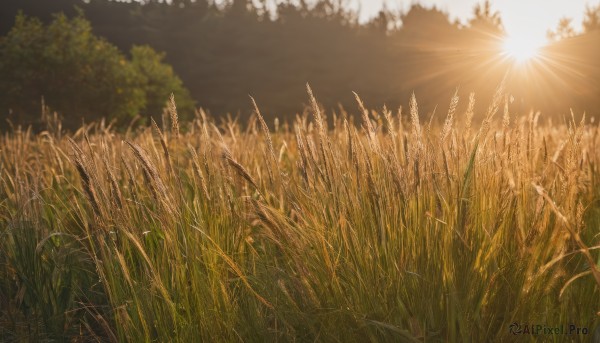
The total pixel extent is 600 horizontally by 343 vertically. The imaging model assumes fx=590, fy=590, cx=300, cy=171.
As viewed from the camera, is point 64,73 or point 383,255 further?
point 64,73

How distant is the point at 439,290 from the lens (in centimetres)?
138

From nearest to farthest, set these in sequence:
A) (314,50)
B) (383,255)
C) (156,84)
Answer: (383,255)
(156,84)
(314,50)

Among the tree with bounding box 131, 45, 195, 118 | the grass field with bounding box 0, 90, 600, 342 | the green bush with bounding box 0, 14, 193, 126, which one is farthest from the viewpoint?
the tree with bounding box 131, 45, 195, 118

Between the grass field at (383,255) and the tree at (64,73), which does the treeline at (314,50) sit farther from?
the grass field at (383,255)

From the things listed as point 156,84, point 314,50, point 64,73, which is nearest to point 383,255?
point 64,73

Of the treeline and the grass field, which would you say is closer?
the grass field

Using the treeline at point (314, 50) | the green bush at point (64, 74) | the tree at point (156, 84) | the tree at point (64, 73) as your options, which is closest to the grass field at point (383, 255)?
the green bush at point (64, 74)

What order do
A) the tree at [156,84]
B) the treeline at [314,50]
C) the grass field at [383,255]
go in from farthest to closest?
the treeline at [314,50], the tree at [156,84], the grass field at [383,255]

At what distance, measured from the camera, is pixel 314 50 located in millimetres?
38031

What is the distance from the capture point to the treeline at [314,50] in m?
28.2

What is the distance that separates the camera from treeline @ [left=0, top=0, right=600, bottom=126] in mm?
28203

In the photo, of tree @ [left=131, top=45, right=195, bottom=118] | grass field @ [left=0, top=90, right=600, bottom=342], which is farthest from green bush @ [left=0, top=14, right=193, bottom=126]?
grass field @ [left=0, top=90, right=600, bottom=342]

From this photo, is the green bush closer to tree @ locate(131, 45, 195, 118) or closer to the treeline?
tree @ locate(131, 45, 195, 118)

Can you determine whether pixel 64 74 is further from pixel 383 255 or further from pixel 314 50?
pixel 314 50
